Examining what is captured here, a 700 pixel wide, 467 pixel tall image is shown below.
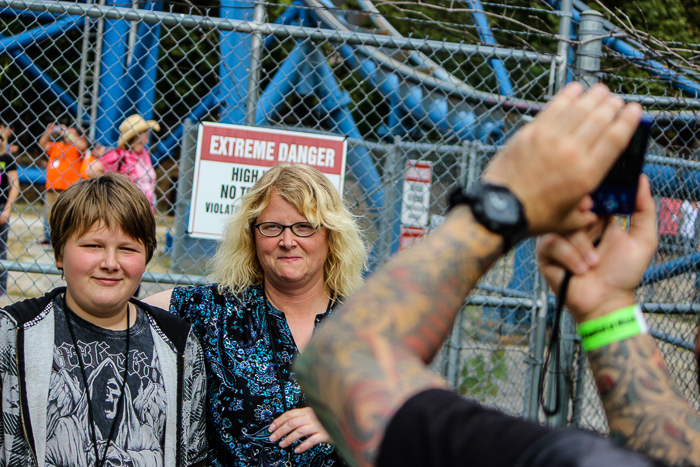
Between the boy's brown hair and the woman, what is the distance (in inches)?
14.4

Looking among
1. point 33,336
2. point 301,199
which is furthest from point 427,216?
point 33,336

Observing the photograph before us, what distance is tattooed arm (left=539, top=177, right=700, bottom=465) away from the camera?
2.93 ft

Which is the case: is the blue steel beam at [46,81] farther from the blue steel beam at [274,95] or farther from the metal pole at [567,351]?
the metal pole at [567,351]

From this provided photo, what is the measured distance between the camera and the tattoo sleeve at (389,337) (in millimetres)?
680

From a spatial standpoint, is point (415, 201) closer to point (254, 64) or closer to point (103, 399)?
point (254, 64)

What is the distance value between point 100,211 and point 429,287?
1452 millimetres

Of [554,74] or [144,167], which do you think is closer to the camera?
[554,74]

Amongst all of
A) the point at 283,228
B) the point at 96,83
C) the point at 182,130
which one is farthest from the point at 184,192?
the point at 182,130

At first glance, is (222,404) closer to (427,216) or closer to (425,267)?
(425,267)

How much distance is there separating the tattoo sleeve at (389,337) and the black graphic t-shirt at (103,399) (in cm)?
123

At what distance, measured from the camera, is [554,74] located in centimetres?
331

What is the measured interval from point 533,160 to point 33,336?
5.16 ft

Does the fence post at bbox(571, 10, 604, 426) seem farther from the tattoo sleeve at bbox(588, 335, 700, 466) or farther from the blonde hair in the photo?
the tattoo sleeve at bbox(588, 335, 700, 466)

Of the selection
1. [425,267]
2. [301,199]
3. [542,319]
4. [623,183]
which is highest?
[301,199]
